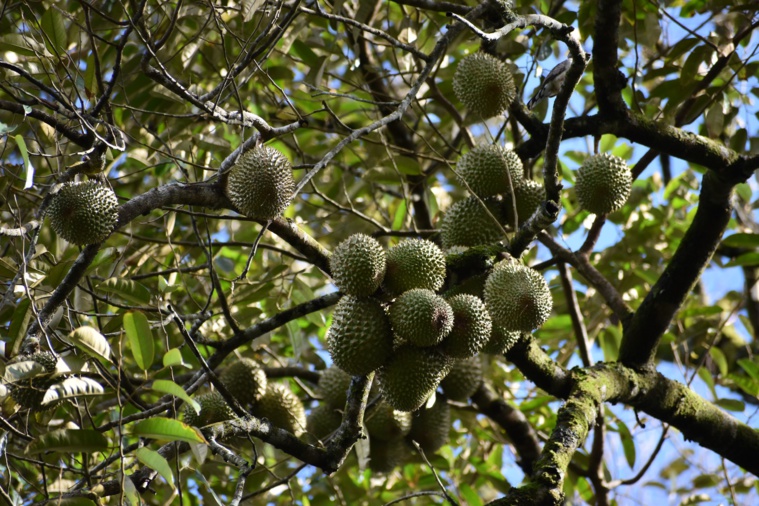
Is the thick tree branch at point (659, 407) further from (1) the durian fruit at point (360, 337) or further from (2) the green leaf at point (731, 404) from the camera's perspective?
(2) the green leaf at point (731, 404)

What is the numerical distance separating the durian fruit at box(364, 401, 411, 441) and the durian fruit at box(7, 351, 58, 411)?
1.33 metres

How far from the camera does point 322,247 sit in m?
2.49

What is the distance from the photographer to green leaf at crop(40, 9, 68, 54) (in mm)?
2514

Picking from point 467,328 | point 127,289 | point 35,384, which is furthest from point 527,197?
point 35,384

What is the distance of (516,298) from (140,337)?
3.24ft

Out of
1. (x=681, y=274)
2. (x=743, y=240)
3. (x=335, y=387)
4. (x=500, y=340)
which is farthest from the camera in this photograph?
(x=743, y=240)

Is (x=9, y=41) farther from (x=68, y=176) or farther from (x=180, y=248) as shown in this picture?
(x=180, y=248)

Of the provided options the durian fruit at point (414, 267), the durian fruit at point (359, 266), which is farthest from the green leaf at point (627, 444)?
the durian fruit at point (359, 266)

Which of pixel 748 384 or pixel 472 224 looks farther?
pixel 748 384

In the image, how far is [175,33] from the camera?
3.26 m

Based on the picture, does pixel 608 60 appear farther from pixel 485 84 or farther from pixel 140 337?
pixel 140 337

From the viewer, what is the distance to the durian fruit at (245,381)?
2.78 metres

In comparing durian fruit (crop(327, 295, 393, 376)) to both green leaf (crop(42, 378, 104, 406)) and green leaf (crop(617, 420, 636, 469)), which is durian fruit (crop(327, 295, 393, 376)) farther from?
green leaf (crop(617, 420, 636, 469))

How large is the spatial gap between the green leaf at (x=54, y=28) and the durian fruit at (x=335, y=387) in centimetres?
152
